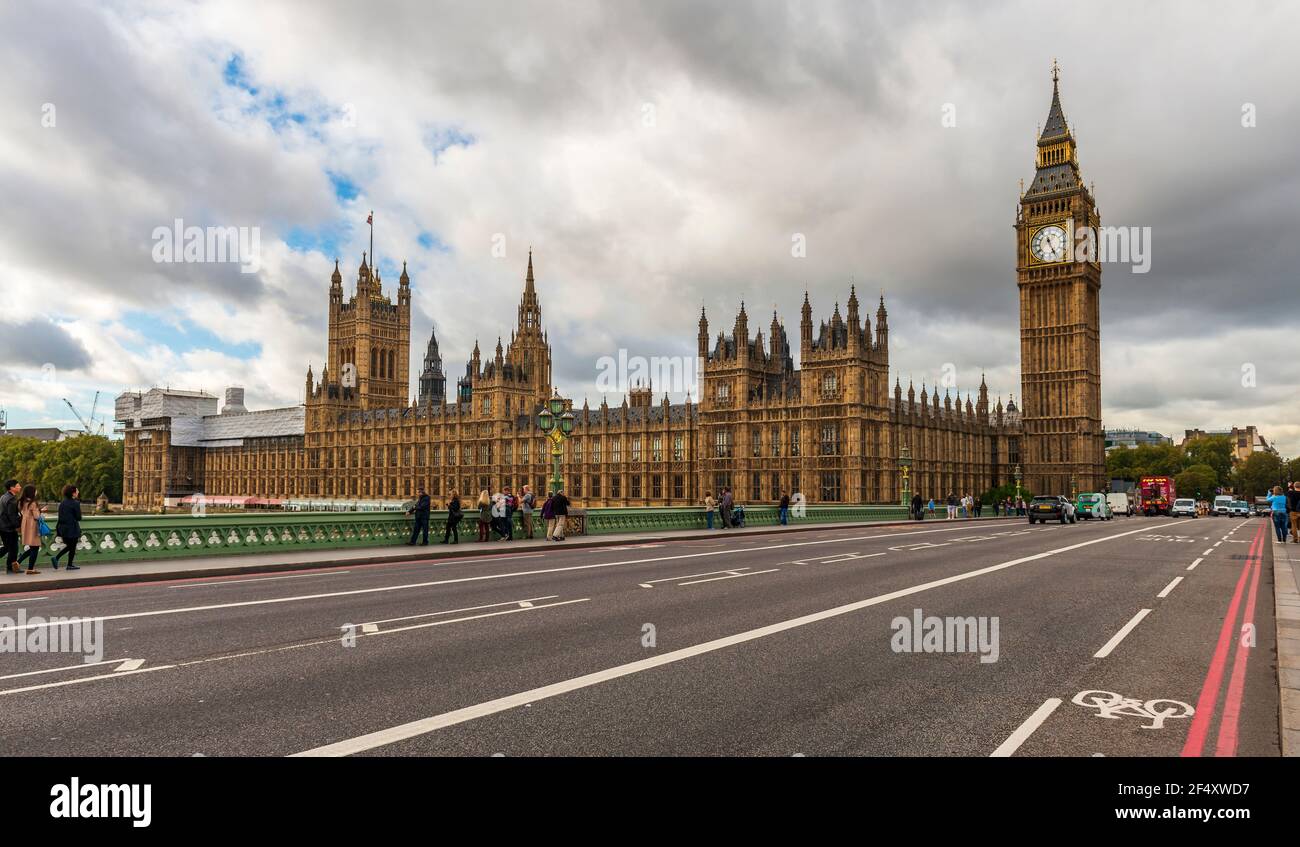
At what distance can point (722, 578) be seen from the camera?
17016 mm

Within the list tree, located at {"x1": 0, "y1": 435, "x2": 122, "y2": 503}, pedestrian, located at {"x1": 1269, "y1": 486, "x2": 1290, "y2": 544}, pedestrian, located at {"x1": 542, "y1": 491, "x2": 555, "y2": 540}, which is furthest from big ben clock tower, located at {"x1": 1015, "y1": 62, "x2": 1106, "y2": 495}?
tree, located at {"x1": 0, "y1": 435, "x2": 122, "y2": 503}

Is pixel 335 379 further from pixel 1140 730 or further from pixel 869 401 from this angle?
pixel 1140 730

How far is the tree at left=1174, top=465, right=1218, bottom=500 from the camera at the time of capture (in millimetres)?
133000

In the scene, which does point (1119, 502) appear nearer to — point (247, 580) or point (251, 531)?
point (251, 531)

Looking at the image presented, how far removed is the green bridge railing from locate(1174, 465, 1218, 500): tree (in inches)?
5273

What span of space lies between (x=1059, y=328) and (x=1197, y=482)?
5938 centimetres

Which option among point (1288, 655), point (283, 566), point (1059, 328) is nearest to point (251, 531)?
point (283, 566)

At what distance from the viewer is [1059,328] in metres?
95.9

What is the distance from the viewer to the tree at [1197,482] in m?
133

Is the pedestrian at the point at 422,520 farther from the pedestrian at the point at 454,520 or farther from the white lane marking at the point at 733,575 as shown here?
the white lane marking at the point at 733,575

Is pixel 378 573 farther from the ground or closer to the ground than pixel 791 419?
closer to the ground

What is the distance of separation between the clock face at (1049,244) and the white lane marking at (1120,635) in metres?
95.8
